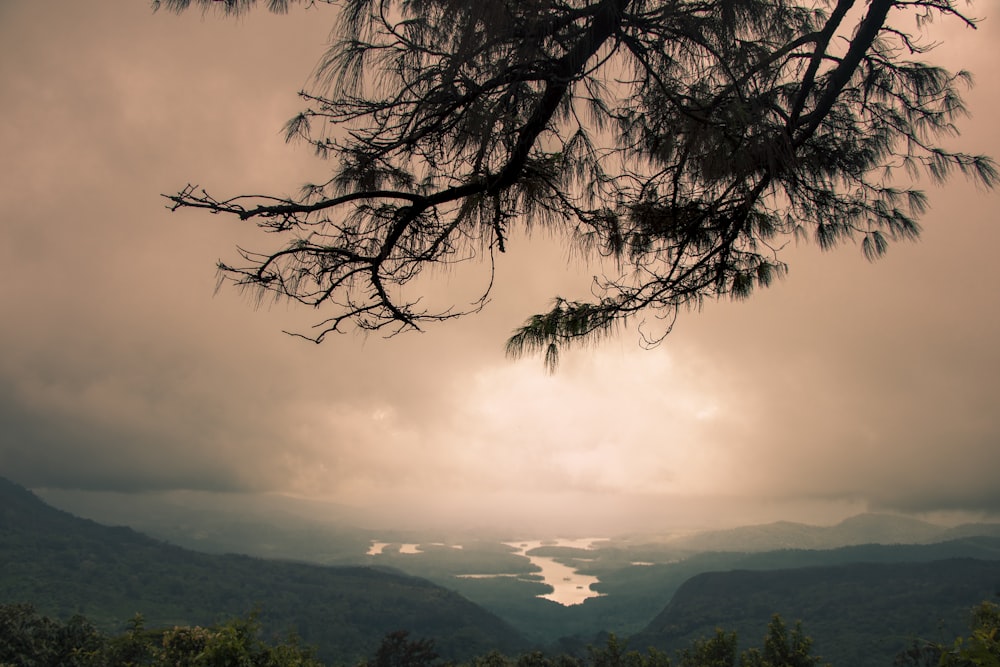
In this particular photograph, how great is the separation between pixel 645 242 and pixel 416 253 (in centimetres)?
139

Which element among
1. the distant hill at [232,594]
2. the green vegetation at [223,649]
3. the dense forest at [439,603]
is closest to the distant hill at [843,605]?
the dense forest at [439,603]

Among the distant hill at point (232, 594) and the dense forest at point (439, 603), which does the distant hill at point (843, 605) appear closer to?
the dense forest at point (439, 603)

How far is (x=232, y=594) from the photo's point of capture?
138 m

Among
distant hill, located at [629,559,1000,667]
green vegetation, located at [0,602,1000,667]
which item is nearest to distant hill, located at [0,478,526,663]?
distant hill, located at [629,559,1000,667]

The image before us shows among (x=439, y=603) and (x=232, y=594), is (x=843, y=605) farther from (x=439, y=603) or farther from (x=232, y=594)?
(x=232, y=594)

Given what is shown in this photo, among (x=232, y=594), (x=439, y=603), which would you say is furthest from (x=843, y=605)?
(x=232, y=594)

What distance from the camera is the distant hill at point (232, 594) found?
11062cm

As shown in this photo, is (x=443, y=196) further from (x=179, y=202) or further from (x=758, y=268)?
(x=758, y=268)

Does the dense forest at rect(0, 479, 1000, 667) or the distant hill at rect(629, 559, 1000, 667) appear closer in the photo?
the distant hill at rect(629, 559, 1000, 667)

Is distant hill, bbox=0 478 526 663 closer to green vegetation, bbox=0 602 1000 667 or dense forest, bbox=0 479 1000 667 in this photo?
dense forest, bbox=0 479 1000 667

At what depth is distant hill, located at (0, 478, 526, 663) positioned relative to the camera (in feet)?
363

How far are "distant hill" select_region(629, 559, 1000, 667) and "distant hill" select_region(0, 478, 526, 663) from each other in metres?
42.6

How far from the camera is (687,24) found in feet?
7.68

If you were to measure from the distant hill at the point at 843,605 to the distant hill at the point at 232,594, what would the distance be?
1677 inches
